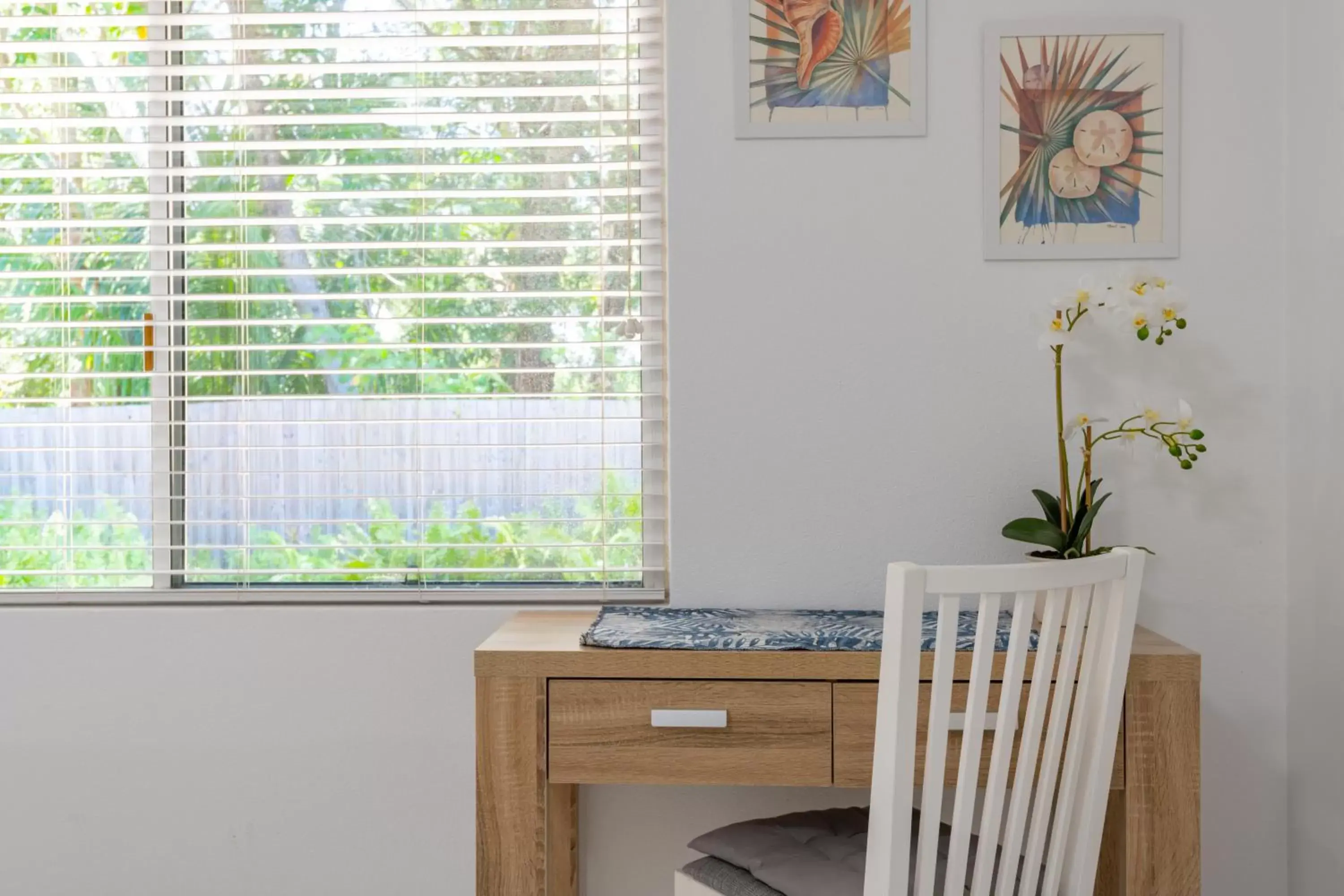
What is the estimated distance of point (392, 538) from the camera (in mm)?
2066

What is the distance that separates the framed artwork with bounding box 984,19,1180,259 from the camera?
6.20 feet

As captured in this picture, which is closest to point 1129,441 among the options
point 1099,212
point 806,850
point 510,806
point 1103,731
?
point 1099,212

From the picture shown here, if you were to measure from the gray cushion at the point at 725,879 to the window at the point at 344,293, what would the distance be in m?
0.64

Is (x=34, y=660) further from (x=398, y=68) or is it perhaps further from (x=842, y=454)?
(x=842, y=454)

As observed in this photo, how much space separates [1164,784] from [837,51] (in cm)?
142

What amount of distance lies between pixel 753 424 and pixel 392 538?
80cm

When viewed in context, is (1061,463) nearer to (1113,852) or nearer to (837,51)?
(1113,852)

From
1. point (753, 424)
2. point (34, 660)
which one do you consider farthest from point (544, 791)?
point (34, 660)

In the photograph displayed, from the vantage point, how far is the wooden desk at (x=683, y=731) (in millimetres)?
1494

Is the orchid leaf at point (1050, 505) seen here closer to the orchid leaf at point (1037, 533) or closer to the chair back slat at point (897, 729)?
the orchid leaf at point (1037, 533)

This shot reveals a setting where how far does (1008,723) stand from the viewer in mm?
1184

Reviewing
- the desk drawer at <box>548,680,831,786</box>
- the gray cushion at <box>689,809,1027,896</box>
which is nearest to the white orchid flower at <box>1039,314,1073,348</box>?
the desk drawer at <box>548,680,831,786</box>

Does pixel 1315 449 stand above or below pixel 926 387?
below

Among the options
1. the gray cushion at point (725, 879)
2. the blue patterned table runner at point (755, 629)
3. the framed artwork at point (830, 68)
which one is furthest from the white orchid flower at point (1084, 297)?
the gray cushion at point (725, 879)
